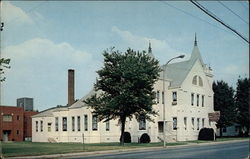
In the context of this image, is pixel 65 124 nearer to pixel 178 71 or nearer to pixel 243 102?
pixel 178 71

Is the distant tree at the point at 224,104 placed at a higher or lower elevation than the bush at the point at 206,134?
higher

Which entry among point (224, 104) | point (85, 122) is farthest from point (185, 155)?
point (224, 104)

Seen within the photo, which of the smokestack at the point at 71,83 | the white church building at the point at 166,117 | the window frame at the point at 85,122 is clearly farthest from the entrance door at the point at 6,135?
the window frame at the point at 85,122

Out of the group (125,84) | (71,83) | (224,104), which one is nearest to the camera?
(125,84)

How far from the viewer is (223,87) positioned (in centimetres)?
6775

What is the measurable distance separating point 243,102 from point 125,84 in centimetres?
3924

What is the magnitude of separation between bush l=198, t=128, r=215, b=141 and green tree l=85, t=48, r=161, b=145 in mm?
16124

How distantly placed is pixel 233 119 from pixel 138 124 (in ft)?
70.7

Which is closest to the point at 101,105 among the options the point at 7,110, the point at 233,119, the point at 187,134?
the point at 187,134

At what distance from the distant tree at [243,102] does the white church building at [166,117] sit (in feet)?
34.4

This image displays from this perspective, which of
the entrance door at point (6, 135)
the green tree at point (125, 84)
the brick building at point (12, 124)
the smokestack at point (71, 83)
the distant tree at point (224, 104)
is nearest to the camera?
the green tree at point (125, 84)

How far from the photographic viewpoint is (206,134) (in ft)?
171

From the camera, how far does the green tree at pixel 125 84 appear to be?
36.9m

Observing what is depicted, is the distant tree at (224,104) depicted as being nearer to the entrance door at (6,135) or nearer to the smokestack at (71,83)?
the smokestack at (71,83)
